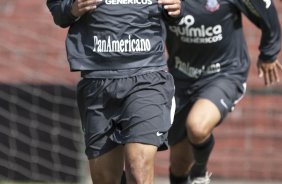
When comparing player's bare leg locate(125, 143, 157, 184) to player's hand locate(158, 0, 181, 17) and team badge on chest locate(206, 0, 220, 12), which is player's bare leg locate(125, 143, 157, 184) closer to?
player's hand locate(158, 0, 181, 17)

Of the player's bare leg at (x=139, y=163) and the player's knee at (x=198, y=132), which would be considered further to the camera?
the player's knee at (x=198, y=132)

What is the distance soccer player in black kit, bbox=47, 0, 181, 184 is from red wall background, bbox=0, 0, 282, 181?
Result: 3.39m

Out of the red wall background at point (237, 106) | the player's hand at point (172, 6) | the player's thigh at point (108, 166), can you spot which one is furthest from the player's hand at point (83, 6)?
the red wall background at point (237, 106)

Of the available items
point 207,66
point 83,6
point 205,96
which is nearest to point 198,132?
point 205,96

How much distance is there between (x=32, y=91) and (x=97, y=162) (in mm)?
3512

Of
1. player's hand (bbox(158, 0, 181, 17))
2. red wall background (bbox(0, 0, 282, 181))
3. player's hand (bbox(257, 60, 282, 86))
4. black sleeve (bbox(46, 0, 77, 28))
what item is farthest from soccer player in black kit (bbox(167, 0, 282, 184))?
red wall background (bbox(0, 0, 282, 181))

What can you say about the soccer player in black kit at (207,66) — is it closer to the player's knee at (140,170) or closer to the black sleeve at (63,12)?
the black sleeve at (63,12)

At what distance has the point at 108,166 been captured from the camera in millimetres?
5660

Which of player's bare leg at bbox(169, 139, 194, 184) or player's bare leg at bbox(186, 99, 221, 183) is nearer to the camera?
player's bare leg at bbox(186, 99, 221, 183)

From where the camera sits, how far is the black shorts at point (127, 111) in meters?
5.48

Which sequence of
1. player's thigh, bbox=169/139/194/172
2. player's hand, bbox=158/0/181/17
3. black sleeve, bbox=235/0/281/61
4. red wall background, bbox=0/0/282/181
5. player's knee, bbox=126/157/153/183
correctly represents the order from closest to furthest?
1. player's knee, bbox=126/157/153/183
2. player's hand, bbox=158/0/181/17
3. black sleeve, bbox=235/0/281/61
4. player's thigh, bbox=169/139/194/172
5. red wall background, bbox=0/0/282/181

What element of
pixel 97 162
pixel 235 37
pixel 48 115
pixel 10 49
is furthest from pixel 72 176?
pixel 97 162

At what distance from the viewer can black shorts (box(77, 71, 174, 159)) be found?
5477 millimetres

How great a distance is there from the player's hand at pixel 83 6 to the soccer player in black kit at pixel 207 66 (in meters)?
1.29
